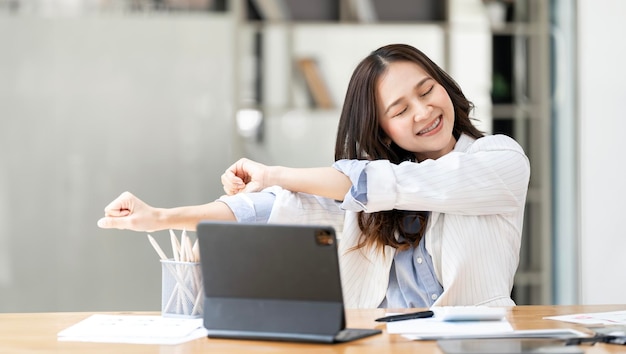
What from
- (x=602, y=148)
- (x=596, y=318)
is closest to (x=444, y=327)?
(x=596, y=318)

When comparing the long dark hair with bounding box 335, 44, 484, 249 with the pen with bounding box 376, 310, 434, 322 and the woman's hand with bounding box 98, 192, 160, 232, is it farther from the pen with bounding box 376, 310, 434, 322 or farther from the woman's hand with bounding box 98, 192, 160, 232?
the woman's hand with bounding box 98, 192, 160, 232

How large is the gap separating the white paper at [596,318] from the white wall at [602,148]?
1991 mm

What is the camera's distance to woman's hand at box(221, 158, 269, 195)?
1883 mm

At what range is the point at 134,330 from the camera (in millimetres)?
1438

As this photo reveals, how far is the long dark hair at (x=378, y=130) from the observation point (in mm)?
1933

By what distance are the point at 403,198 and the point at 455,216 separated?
6.8 inches

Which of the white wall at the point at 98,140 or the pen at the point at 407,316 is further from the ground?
the white wall at the point at 98,140

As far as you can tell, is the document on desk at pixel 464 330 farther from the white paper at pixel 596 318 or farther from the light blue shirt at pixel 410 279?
the light blue shirt at pixel 410 279

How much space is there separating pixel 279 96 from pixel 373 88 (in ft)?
6.23

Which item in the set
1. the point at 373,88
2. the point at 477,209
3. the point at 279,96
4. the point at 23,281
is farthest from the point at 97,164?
the point at 477,209

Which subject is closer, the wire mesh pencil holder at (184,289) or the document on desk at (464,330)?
the document on desk at (464,330)

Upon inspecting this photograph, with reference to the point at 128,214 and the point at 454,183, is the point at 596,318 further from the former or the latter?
the point at 128,214

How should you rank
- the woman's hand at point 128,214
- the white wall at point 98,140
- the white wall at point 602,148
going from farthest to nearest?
1. the white wall at point 98,140
2. the white wall at point 602,148
3. the woman's hand at point 128,214

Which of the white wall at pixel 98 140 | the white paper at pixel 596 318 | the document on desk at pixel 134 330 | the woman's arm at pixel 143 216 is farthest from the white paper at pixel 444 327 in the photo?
the white wall at pixel 98 140
